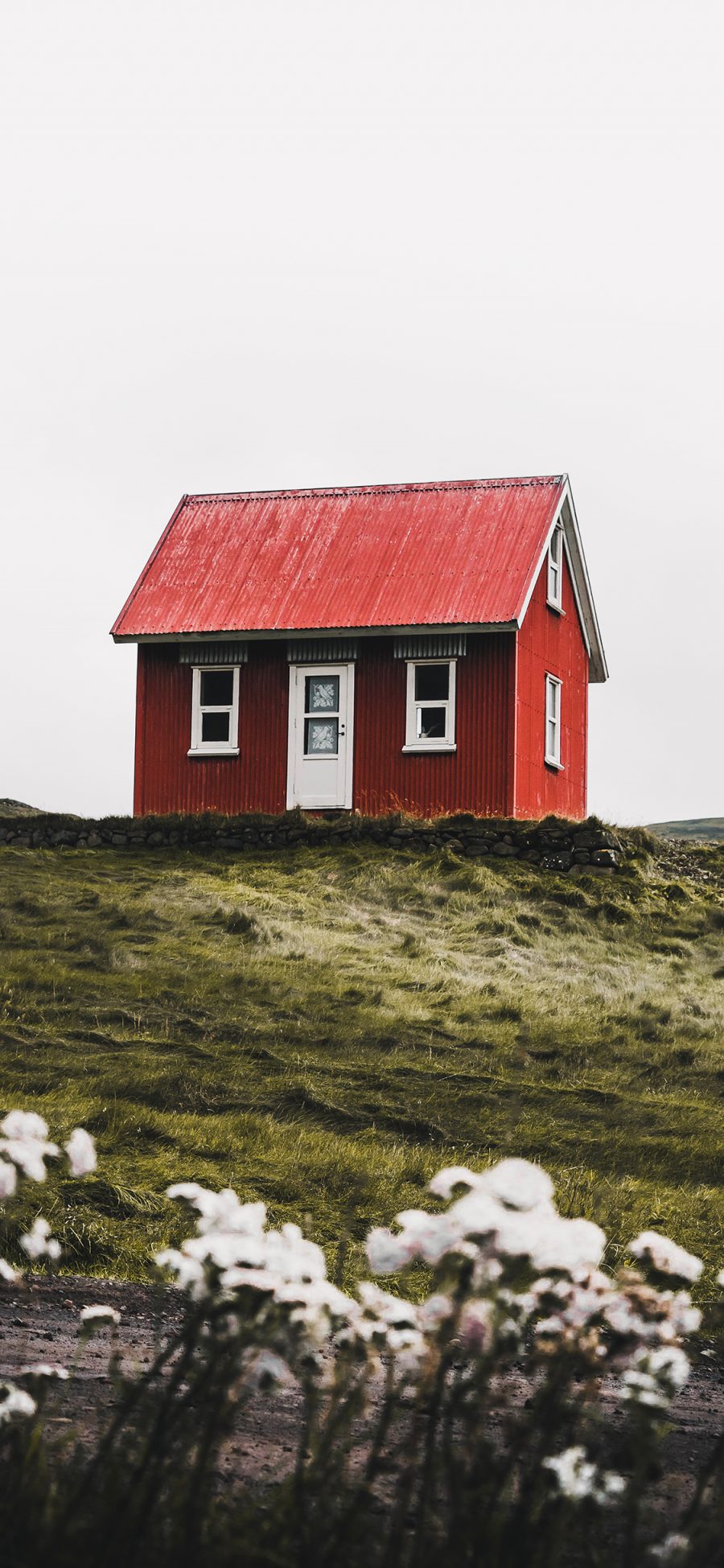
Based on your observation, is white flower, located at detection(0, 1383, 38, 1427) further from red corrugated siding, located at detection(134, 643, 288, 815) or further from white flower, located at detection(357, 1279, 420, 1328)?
red corrugated siding, located at detection(134, 643, 288, 815)

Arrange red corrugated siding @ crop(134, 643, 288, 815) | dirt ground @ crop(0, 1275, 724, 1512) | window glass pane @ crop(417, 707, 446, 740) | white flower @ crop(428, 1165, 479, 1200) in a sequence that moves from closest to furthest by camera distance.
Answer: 1. white flower @ crop(428, 1165, 479, 1200)
2. dirt ground @ crop(0, 1275, 724, 1512)
3. window glass pane @ crop(417, 707, 446, 740)
4. red corrugated siding @ crop(134, 643, 288, 815)

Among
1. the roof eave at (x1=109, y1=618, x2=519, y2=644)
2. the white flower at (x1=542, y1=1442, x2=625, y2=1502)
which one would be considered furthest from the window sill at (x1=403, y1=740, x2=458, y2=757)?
the white flower at (x1=542, y1=1442, x2=625, y2=1502)

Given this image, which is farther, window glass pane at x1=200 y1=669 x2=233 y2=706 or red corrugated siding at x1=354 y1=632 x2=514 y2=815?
window glass pane at x1=200 y1=669 x2=233 y2=706

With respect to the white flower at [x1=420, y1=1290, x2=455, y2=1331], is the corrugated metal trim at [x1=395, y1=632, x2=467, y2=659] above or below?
above

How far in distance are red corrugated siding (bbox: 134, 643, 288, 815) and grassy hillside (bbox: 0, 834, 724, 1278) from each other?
3211mm

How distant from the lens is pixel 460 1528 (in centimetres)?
304

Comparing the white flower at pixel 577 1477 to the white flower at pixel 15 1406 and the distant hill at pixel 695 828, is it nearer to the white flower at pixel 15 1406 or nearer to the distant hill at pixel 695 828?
the white flower at pixel 15 1406

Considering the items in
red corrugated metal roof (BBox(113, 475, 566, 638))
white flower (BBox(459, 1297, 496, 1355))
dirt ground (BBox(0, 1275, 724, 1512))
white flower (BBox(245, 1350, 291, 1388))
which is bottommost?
dirt ground (BBox(0, 1275, 724, 1512))

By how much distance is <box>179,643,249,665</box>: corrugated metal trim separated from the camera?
27.5 meters

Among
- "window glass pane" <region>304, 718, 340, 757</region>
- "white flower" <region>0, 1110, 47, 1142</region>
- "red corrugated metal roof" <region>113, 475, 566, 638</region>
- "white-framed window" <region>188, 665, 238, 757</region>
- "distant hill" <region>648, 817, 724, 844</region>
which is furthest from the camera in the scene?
"distant hill" <region>648, 817, 724, 844</region>

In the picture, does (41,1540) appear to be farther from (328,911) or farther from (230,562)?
(230,562)

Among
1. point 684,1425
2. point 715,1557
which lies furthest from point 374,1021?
point 715,1557

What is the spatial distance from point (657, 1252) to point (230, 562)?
26369mm

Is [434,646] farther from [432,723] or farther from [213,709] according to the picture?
Answer: [213,709]
